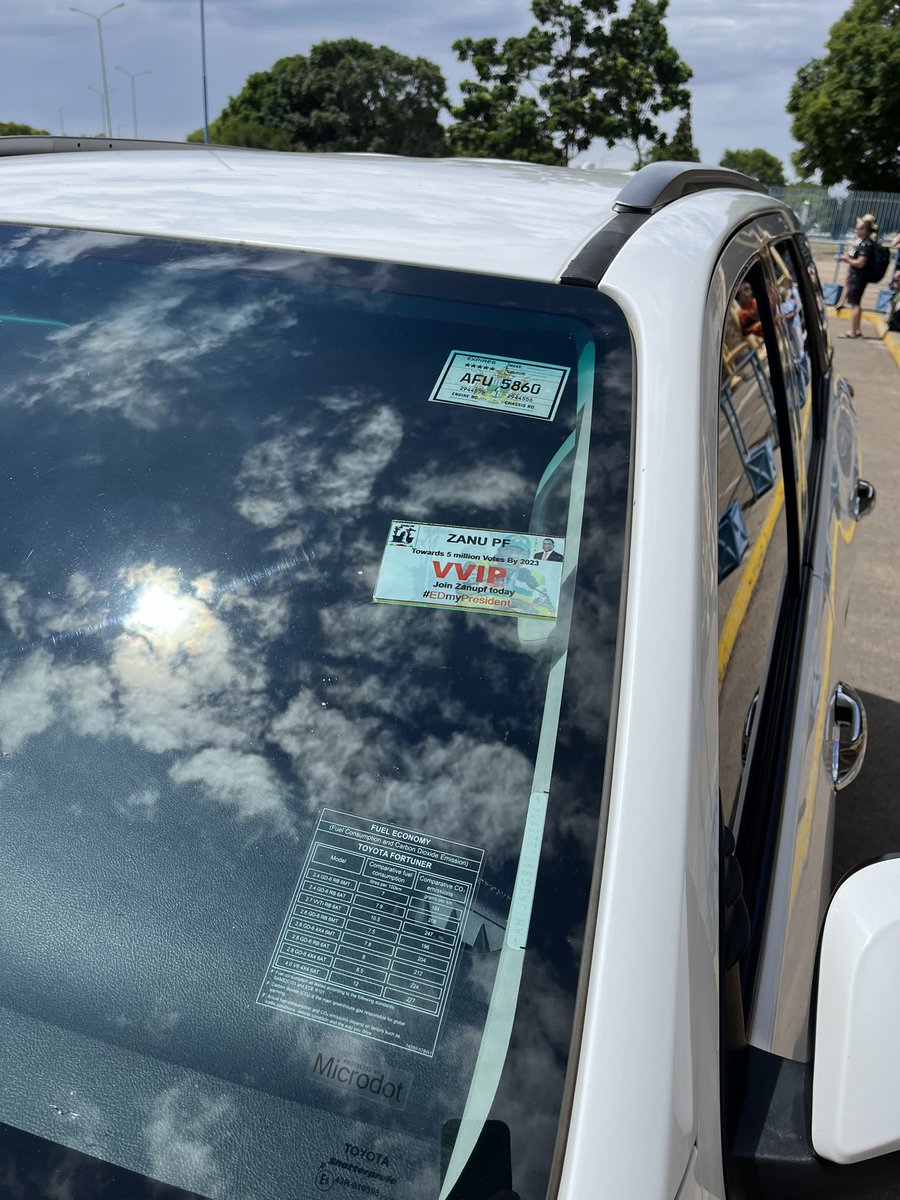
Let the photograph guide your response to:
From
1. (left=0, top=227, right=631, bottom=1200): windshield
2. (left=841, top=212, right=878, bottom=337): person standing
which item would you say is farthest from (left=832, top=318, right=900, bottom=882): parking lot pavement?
(left=841, top=212, right=878, bottom=337): person standing

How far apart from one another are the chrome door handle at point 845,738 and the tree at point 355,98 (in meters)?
78.2

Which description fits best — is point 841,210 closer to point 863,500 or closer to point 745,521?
point 863,500

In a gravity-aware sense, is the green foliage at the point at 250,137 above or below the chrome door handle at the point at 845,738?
below

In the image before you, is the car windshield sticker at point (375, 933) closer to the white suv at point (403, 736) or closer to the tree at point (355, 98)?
the white suv at point (403, 736)

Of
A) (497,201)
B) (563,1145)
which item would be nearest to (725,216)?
(497,201)

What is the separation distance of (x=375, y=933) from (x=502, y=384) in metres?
0.69

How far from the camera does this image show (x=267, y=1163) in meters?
0.85

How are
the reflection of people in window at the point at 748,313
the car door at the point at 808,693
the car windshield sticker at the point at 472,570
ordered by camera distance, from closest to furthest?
the car windshield sticker at the point at 472,570, the car door at the point at 808,693, the reflection of people in window at the point at 748,313

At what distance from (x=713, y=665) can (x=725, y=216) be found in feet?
3.24

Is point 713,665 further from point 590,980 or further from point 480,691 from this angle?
point 590,980

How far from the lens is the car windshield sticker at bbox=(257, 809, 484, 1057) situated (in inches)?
36.3

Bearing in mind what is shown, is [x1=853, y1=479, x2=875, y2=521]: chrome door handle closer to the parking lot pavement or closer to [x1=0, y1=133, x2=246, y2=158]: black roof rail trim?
the parking lot pavement

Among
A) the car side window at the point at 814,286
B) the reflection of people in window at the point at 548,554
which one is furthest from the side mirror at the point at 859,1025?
the car side window at the point at 814,286

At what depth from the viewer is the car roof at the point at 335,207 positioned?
4.84ft
